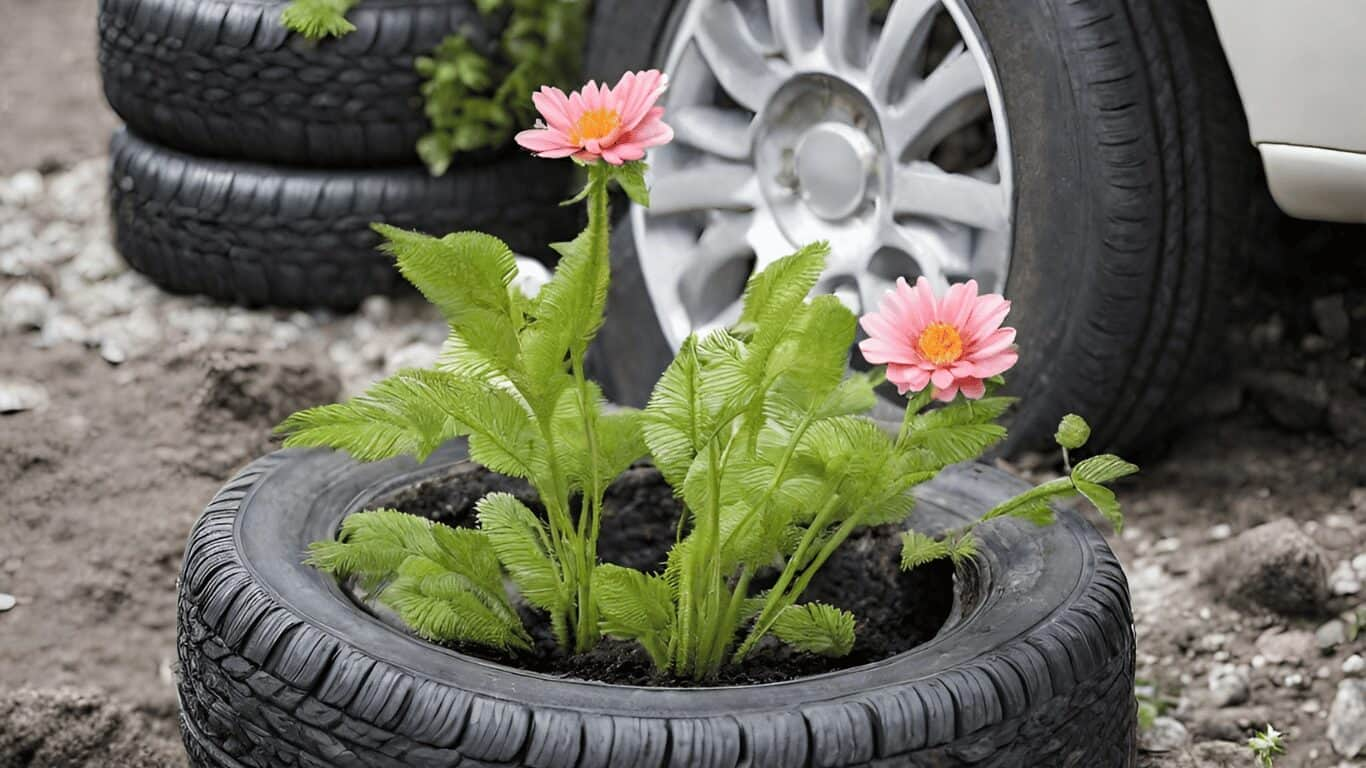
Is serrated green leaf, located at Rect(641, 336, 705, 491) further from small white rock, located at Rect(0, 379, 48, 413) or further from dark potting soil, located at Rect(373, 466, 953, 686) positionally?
small white rock, located at Rect(0, 379, 48, 413)

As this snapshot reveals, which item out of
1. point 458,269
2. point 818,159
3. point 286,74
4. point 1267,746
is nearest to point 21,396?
point 286,74

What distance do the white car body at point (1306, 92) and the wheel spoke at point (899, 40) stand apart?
515mm

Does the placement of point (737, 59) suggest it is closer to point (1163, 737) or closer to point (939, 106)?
point (939, 106)

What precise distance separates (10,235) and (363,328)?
1178mm

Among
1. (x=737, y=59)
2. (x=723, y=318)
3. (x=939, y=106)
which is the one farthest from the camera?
(x=723, y=318)

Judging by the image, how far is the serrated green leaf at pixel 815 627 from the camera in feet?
5.48

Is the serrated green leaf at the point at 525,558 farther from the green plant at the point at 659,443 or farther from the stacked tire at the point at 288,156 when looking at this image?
the stacked tire at the point at 288,156

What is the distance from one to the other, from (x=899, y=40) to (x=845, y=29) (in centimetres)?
12

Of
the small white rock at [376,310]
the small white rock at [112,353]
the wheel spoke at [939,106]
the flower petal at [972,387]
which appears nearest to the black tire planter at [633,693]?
the flower petal at [972,387]

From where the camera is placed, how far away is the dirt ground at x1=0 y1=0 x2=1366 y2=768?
2229 mm

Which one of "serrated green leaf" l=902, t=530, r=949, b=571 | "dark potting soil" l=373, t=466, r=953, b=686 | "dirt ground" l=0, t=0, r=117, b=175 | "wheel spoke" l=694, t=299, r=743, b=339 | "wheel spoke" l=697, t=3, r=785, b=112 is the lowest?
"dirt ground" l=0, t=0, r=117, b=175

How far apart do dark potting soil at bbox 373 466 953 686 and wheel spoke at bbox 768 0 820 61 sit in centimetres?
100

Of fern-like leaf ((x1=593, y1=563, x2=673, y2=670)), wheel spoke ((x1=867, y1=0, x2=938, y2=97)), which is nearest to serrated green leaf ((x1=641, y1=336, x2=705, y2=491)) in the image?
fern-like leaf ((x1=593, y1=563, x2=673, y2=670))

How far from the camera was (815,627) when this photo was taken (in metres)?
1.68
